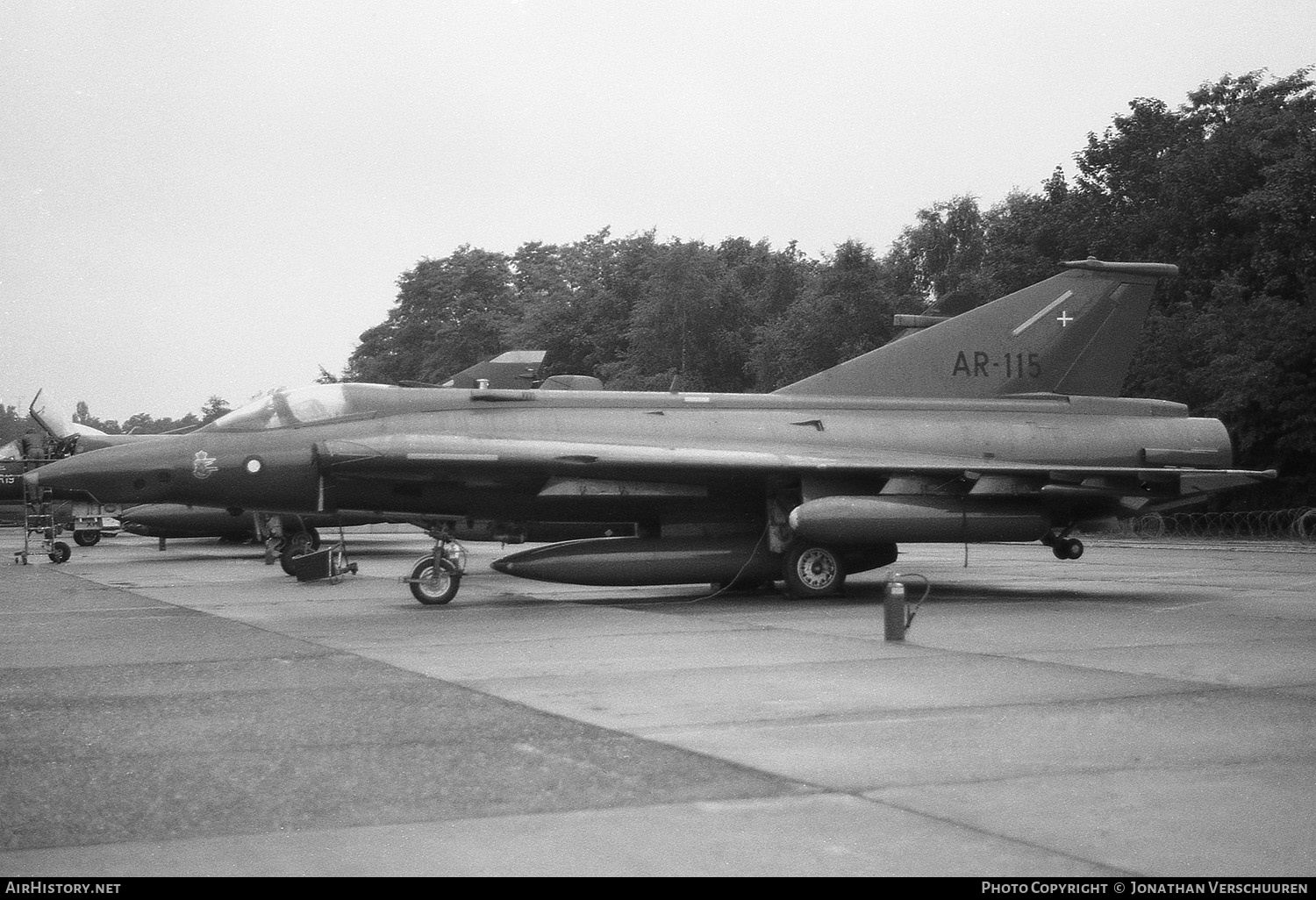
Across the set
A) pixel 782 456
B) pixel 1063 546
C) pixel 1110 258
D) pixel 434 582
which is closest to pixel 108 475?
pixel 434 582

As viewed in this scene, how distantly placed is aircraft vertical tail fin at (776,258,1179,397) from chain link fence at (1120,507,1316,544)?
496 inches

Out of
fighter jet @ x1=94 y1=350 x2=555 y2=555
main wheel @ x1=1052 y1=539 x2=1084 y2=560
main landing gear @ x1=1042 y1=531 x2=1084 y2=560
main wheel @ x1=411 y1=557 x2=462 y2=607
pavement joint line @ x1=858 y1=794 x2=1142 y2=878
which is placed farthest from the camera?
fighter jet @ x1=94 y1=350 x2=555 y2=555

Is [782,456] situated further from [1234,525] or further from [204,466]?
[1234,525]

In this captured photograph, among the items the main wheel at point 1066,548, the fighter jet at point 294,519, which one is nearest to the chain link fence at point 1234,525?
the main wheel at point 1066,548

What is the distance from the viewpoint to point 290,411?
1483 cm

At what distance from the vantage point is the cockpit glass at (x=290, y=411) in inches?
582

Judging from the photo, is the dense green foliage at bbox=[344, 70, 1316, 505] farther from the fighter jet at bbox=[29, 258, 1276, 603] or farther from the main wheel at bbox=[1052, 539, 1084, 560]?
the main wheel at bbox=[1052, 539, 1084, 560]

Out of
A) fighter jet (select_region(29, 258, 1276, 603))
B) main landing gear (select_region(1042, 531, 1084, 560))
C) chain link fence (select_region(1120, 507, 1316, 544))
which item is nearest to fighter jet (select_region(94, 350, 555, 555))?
fighter jet (select_region(29, 258, 1276, 603))

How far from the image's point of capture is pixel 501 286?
88375 millimetres

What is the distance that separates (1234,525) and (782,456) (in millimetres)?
23116

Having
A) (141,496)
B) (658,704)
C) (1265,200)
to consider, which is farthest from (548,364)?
(658,704)

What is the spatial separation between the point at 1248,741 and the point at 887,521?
792cm

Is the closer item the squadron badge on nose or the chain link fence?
the squadron badge on nose

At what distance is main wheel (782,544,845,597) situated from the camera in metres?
14.8
